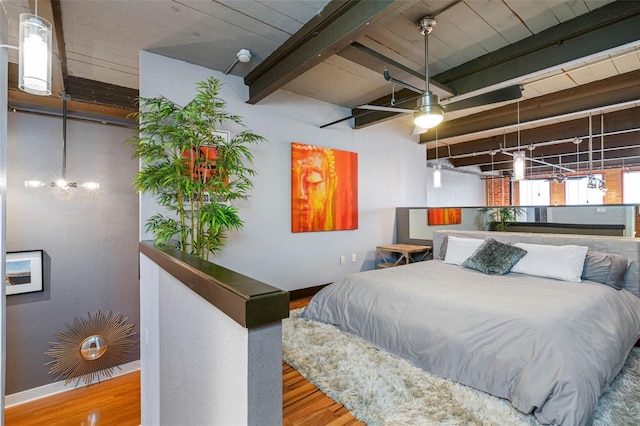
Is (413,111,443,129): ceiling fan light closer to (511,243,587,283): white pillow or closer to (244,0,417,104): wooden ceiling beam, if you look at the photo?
(244,0,417,104): wooden ceiling beam

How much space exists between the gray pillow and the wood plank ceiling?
1636mm

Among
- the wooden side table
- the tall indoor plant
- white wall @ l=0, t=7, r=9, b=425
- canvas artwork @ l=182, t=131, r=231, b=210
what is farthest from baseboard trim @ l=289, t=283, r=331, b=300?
white wall @ l=0, t=7, r=9, b=425

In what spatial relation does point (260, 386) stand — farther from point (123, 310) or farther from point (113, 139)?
point (113, 139)

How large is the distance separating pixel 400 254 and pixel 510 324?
278cm

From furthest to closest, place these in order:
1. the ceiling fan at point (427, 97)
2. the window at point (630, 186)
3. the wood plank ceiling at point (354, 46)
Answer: the window at point (630, 186) → the ceiling fan at point (427, 97) → the wood plank ceiling at point (354, 46)

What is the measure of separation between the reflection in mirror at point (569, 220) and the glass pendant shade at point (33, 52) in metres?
4.03

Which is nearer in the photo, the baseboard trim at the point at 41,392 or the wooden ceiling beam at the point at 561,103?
the baseboard trim at the point at 41,392

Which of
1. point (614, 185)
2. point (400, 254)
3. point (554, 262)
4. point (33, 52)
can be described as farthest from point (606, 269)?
point (614, 185)

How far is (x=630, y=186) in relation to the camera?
8.43m

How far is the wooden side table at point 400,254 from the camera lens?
4137 mm

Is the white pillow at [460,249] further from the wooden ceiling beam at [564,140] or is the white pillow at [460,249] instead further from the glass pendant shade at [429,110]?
the wooden ceiling beam at [564,140]

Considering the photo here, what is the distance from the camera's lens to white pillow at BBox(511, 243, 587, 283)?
8.27 feet

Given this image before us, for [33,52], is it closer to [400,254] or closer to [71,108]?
[71,108]

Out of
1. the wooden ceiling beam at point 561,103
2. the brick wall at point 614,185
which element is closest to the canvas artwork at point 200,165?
the wooden ceiling beam at point 561,103
